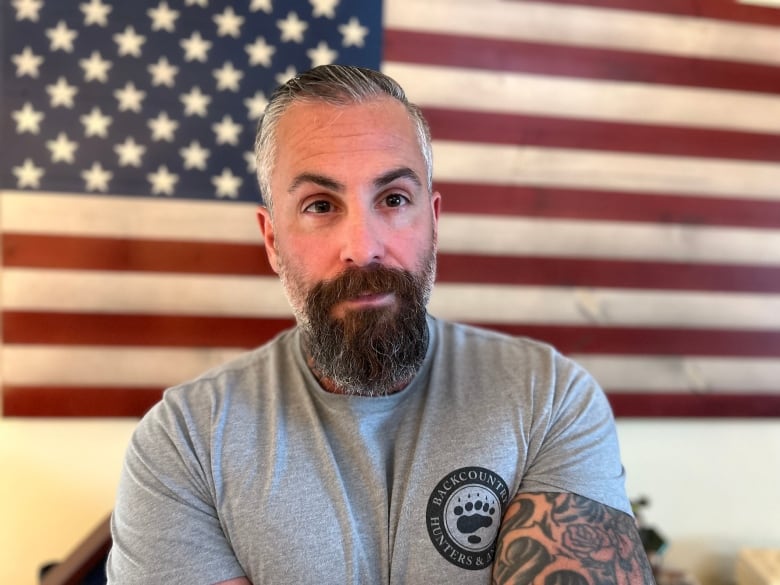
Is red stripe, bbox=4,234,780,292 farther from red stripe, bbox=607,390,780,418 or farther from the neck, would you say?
the neck

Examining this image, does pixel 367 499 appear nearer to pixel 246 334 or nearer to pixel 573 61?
pixel 246 334

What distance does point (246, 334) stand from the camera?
4.67ft

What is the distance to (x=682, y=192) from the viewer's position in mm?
1499

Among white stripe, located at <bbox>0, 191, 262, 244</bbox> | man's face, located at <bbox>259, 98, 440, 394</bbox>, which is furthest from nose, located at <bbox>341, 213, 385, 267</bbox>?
white stripe, located at <bbox>0, 191, 262, 244</bbox>

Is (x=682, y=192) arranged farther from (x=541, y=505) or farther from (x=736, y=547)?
(x=736, y=547)

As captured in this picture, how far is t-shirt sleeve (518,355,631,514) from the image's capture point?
2.68 feet

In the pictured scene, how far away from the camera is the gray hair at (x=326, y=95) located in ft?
2.90

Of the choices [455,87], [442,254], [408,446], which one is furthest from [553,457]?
[455,87]

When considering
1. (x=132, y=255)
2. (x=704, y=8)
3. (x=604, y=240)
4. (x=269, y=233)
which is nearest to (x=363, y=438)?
(x=269, y=233)

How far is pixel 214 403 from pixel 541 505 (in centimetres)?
60

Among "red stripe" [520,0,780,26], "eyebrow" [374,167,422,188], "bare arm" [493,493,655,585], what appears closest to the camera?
"bare arm" [493,493,655,585]

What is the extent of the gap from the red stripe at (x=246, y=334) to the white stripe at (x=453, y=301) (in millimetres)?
22

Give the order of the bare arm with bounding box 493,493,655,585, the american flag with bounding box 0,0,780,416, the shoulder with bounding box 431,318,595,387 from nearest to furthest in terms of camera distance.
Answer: the bare arm with bounding box 493,493,655,585 < the shoulder with bounding box 431,318,595,387 < the american flag with bounding box 0,0,780,416

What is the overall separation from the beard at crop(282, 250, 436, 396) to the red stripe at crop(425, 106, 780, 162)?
2.19 ft
